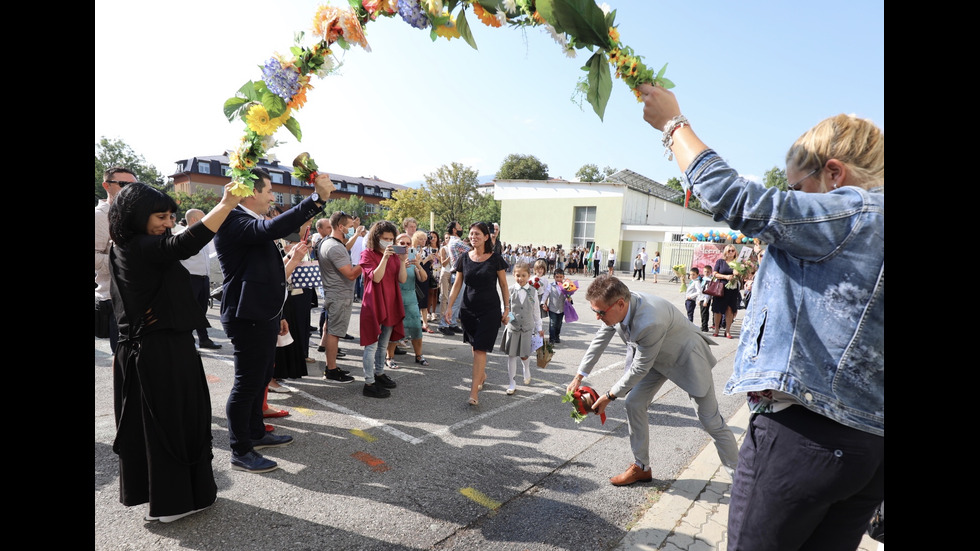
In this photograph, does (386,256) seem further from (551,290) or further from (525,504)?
(551,290)

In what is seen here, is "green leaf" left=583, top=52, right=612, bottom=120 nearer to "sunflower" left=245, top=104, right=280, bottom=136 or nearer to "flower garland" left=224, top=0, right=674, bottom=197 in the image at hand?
"flower garland" left=224, top=0, right=674, bottom=197

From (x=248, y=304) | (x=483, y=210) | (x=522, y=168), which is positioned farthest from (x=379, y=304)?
(x=522, y=168)

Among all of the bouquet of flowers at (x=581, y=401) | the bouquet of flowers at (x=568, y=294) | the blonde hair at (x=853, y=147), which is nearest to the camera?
the blonde hair at (x=853, y=147)

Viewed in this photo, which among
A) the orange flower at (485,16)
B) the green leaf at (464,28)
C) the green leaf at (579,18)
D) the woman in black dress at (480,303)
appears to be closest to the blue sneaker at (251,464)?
the woman in black dress at (480,303)

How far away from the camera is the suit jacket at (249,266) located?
10.8 feet

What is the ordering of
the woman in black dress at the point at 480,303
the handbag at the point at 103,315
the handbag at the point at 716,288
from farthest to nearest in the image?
1. the handbag at the point at 716,288
2. the woman in black dress at the point at 480,303
3. the handbag at the point at 103,315

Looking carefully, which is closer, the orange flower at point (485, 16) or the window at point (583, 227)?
the orange flower at point (485, 16)

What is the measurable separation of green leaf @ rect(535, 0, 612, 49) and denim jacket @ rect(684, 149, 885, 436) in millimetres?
841

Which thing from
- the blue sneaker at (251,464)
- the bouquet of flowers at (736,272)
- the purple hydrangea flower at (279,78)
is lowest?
the blue sneaker at (251,464)

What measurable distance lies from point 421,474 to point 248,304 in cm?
180

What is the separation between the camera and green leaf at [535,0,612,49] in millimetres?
1869

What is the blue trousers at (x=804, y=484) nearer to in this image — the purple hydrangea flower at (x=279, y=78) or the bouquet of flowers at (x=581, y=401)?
the bouquet of flowers at (x=581, y=401)

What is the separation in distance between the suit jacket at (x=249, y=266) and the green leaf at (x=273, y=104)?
2.23 ft
